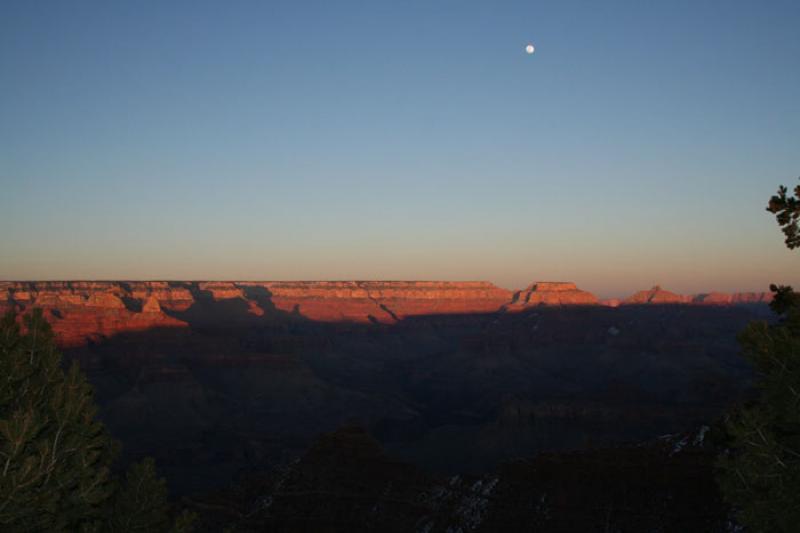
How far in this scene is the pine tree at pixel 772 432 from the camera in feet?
59.6

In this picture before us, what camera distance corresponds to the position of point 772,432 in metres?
19.0

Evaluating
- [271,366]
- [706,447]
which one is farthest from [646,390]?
[706,447]

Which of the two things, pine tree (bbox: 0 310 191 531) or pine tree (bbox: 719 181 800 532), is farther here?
pine tree (bbox: 719 181 800 532)

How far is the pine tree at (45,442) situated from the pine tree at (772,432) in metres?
16.1

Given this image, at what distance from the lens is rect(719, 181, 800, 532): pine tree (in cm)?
1816

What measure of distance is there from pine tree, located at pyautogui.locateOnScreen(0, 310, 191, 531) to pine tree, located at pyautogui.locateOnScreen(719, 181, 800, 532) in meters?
16.1

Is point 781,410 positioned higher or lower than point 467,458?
higher

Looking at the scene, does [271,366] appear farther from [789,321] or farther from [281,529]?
[789,321]

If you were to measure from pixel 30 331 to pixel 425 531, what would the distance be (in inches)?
1584

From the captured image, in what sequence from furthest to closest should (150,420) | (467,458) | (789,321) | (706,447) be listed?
(150,420)
(467,458)
(706,447)
(789,321)

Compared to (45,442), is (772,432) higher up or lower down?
higher up

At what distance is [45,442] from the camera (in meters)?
18.8

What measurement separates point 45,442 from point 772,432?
18290 millimetres

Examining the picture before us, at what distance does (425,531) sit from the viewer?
55.3 meters
